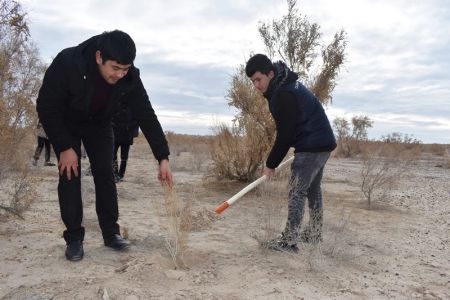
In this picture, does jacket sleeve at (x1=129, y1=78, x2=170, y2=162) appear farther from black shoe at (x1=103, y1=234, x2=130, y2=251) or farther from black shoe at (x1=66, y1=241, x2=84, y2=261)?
black shoe at (x1=66, y1=241, x2=84, y2=261)

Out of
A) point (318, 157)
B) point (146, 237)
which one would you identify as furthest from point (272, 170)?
point (146, 237)

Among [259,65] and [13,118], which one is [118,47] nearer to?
[259,65]

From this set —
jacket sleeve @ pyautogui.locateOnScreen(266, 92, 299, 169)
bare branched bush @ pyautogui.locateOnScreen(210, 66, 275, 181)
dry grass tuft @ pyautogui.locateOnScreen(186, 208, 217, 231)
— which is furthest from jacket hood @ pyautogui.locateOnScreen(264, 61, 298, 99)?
bare branched bush @ pyautogui.locateOnScreen(210, 66, 275, 181)

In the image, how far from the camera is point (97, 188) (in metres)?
3.66

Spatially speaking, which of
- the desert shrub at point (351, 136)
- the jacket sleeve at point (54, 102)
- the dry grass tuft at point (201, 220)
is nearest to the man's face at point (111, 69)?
the jacket sleeve at point (54, 102)

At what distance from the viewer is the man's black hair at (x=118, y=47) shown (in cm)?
295

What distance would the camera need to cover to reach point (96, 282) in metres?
2.98

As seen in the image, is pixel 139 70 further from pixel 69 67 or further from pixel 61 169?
pixel 61 169

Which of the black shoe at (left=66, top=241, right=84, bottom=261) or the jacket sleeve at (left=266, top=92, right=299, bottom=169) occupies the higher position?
the jacket sleeve at (left=266, top=92, right=299, bottom=169)

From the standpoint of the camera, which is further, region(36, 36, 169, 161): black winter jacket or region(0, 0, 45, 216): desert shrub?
region(0, 0, 45, 216): desert shrub

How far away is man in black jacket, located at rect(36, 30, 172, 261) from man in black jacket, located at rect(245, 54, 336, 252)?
91cm

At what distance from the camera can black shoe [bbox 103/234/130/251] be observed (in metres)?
3.62

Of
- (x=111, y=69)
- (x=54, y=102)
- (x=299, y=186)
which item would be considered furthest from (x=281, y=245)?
(x=54, y=102)

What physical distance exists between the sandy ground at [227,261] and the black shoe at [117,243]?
48 millimetres
